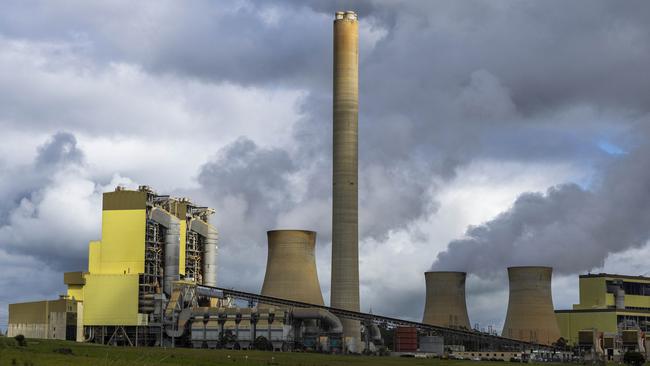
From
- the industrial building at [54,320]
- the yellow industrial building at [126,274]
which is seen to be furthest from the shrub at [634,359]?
the industrial building at [54,320]

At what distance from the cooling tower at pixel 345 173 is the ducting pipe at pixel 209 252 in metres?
14.6

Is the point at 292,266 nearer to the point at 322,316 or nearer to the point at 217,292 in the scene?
the point at 322,316

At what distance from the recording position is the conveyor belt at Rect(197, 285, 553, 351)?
80375mm

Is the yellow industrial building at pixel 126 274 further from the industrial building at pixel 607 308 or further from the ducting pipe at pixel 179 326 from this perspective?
the industrial building at pixel 607 308

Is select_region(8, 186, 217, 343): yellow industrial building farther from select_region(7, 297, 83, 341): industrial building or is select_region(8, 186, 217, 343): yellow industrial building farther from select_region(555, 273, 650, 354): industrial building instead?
select_region(555, 273, 650, 354): industrial building

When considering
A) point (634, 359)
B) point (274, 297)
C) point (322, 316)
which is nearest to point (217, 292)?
point (274, 297)

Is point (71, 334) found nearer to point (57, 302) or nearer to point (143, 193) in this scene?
point (57, 302)

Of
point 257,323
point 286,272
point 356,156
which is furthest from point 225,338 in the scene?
point 356,156

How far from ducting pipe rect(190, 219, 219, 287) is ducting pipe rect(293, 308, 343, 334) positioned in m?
17.6

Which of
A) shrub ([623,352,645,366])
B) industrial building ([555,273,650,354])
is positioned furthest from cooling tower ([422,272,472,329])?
industrial building ([555,273,650,354])

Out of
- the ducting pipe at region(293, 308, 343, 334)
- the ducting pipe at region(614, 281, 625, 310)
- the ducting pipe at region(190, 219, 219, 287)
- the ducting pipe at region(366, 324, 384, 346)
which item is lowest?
the ducting pipe at region(366, 324, 384, 346)

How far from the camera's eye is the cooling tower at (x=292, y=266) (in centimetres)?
7969

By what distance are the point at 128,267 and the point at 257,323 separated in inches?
462

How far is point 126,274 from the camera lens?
77.5m
